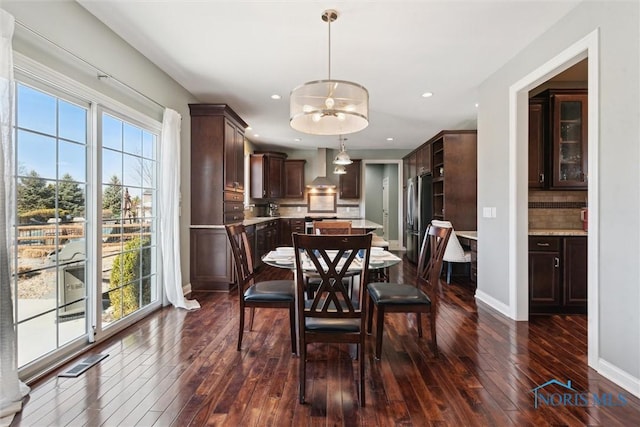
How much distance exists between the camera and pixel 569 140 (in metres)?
3.41

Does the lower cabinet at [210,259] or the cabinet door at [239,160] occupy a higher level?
the cabinet door at [239,160]

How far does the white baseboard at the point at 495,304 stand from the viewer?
3.19 meters

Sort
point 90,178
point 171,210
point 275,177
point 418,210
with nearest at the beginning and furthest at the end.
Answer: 1. point 90,178
2. point 171,210
3. point 418,210
4. point 275,177

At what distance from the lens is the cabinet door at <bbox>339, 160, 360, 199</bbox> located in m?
7.72

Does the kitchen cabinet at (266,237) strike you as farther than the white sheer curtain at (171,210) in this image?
Yes

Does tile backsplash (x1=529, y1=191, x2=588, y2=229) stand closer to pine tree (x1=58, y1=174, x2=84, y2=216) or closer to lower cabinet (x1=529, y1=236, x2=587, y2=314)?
lower cabinet (x1=529, y1=236, x2=587, y2=314)

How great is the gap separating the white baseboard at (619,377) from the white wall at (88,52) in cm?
423

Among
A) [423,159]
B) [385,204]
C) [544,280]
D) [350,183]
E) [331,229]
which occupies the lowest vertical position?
[544,280]

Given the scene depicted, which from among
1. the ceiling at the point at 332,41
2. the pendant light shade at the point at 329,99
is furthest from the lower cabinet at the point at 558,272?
the pendant light shade at the point at 329,99

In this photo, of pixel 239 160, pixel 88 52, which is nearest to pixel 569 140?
pixel 239 160

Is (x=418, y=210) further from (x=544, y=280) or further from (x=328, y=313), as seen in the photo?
(x=328, y=313)

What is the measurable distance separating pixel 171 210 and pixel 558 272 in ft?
13.8

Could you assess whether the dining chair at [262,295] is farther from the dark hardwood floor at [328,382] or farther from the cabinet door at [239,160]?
the cabinet door at [239,160]

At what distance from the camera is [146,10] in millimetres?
2393
